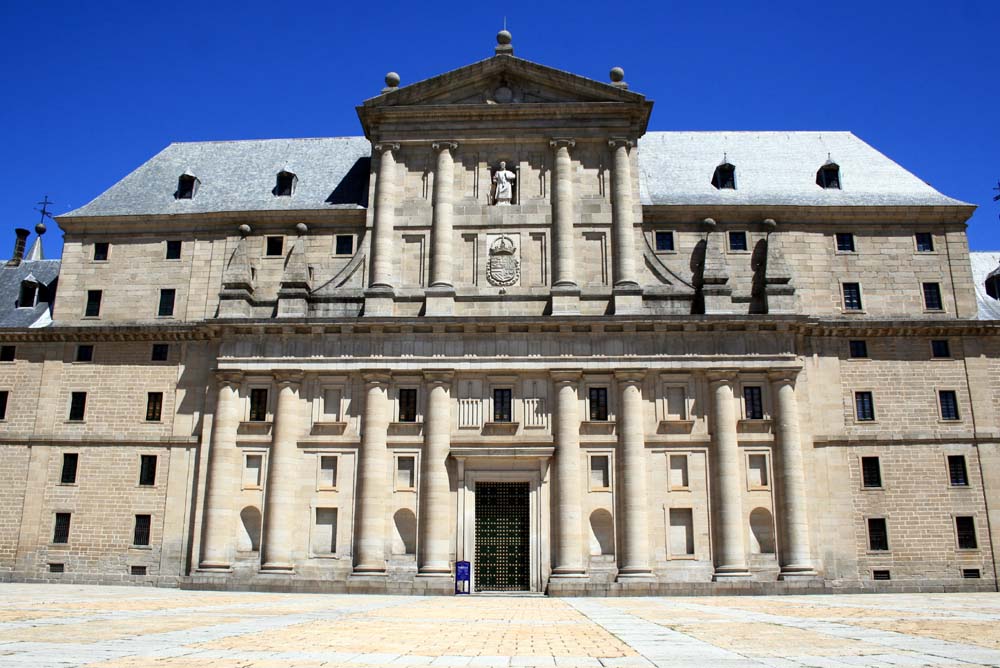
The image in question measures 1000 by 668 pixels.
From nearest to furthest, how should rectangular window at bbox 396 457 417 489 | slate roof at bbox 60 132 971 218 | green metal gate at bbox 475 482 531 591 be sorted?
green metal gate at bbox 475 482 531 591, rectangular window at bbox 396 457 417 489, slate roof at bbox 60 132 971 218

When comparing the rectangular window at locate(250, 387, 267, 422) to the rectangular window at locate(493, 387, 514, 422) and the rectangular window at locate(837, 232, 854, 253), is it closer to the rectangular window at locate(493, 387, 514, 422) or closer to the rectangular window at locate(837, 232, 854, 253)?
the rectangular window at locate(493, 387, 514, 422)

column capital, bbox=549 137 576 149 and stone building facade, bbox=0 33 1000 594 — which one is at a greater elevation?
column capital, bbox=549 137 576 149

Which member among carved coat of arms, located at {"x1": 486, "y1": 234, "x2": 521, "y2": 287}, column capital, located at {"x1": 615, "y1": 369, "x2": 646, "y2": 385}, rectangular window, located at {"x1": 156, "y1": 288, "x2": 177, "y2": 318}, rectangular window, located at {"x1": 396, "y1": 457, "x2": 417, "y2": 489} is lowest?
rectangular window, located at {"x1": 396, "y1": 457, "x2": 417, "y2": 489}

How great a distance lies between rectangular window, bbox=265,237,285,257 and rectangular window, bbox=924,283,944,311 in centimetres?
2934

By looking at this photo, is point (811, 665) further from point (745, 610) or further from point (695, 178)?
point (695, 178)

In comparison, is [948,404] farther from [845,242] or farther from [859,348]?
[845,242]

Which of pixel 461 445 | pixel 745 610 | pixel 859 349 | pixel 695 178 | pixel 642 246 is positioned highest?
pixel 695 178

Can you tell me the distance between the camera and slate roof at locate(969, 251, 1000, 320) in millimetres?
38156

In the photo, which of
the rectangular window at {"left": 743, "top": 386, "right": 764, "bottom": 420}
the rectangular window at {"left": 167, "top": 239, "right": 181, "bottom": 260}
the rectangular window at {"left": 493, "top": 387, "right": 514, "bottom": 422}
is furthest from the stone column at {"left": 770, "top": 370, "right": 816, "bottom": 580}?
the rectangular window at {"left": 167, "top": 239, "right": 181, "bottom": 260}

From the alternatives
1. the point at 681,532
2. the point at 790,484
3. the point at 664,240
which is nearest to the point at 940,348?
the point at 790,484

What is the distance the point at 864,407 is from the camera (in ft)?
118

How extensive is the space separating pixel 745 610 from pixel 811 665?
12.9 meters

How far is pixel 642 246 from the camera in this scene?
37.0 m

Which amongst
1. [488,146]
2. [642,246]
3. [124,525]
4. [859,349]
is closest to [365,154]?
[488,146]
